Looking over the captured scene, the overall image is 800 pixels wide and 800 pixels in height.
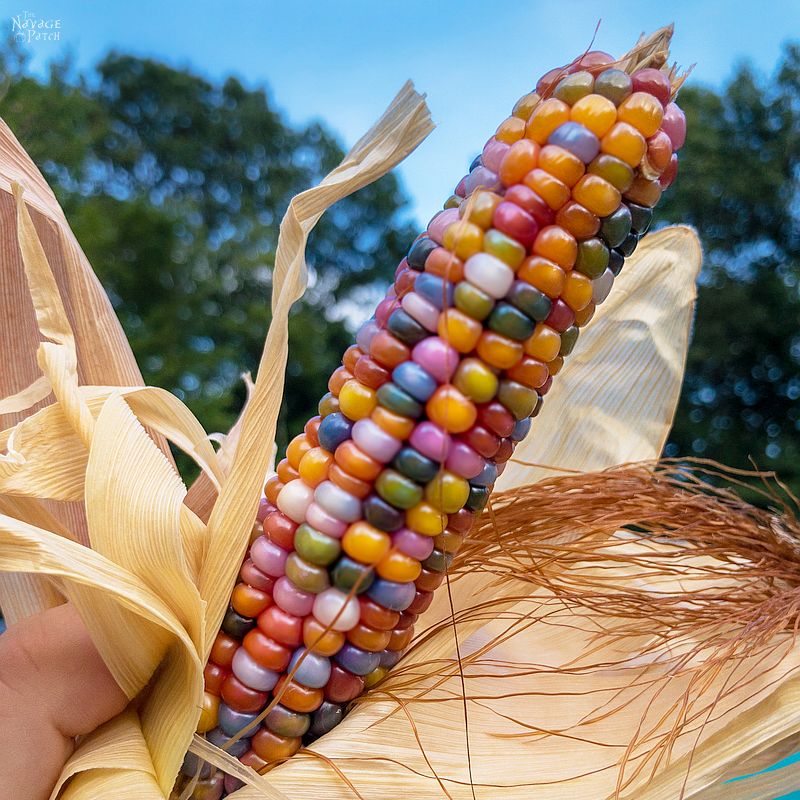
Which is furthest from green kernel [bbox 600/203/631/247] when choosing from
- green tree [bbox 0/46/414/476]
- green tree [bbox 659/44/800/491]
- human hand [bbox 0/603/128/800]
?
green tree [bbox 659/44/800/491]

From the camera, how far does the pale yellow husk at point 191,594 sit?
0.36 meters

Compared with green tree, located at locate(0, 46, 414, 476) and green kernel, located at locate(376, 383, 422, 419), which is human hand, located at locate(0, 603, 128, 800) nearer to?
green kernel, located at locate(376, 383, 422, 419)

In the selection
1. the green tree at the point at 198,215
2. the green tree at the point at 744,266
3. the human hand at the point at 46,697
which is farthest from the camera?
the green tree at the point at 744,266

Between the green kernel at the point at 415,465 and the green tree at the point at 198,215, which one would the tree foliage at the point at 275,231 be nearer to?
the green tree at the point at 198,215

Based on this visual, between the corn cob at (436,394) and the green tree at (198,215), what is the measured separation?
0.51 metres

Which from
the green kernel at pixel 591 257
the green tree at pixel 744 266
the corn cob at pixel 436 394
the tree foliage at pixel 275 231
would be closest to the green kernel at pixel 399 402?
the corn cob at pixel 436 394

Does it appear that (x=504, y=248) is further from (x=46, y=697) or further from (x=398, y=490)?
(x=46, y=697)

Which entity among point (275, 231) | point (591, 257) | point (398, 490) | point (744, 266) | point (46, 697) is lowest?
point (46, 697)

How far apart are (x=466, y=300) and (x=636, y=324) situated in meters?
0.35

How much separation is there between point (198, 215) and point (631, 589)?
195 cm

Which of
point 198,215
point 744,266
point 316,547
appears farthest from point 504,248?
point 198,215

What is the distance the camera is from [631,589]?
499 mm

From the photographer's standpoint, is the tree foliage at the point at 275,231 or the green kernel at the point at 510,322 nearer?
the green kernel at the point at 510,322

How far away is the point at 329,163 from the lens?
2.56m
